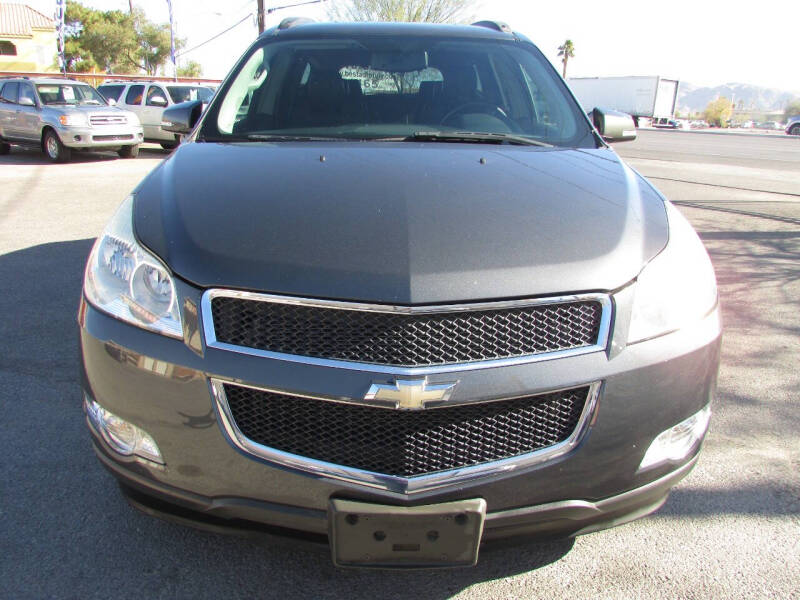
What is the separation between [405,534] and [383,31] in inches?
107

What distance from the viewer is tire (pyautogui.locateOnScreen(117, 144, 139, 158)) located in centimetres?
1486

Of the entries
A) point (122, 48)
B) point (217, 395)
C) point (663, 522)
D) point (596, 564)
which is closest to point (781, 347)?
point (663, 522)

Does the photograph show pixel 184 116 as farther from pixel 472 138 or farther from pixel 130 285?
pixel 130 285

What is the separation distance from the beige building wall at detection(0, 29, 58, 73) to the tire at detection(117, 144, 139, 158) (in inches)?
1808

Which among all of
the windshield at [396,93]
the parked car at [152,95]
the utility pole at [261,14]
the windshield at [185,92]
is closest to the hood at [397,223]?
the windshield at [396,93]

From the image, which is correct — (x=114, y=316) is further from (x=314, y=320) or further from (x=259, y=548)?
(x=259, y=548)

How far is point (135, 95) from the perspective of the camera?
1712cm

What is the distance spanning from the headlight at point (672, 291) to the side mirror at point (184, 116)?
2.59 meters

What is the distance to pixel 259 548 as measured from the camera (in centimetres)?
217

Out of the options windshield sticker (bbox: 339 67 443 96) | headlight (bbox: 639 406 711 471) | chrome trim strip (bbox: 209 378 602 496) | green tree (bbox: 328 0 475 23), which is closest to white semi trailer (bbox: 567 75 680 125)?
green tree (bbox: 328 0 475 23)

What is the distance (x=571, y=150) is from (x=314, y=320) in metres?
1.64

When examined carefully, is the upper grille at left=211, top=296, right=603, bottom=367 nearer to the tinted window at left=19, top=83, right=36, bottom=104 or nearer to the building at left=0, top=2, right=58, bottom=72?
the tinted window at left=19, top=83, right=36, bottom=104

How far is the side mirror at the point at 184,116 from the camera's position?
3.52 meters

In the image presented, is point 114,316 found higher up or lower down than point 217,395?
higher up
